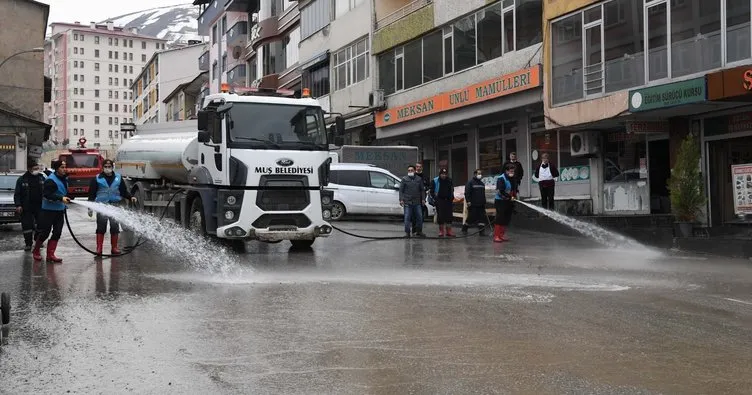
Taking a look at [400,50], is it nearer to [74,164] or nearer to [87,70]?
[74,164]

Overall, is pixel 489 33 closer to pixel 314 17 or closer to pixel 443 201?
pixel 443 201

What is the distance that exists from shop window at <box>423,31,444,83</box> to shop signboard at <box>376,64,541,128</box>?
3.06ft

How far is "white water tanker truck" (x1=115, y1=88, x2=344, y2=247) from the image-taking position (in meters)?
14.5

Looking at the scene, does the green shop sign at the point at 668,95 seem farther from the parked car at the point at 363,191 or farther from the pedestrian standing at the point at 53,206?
A: the pedestrian standing at the point at 53,206

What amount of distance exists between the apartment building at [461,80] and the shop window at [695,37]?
17.5ft

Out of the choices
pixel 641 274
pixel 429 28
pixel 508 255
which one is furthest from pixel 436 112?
pixel 641 274

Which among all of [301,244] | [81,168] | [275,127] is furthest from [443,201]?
[81,168]

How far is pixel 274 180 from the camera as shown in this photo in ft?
47.7

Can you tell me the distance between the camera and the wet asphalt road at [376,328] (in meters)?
5.88

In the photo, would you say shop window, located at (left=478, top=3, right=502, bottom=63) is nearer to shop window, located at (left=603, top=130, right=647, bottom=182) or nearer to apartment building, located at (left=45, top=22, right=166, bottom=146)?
shop window, located at (left=603, top=130, right=647, bottom=182)

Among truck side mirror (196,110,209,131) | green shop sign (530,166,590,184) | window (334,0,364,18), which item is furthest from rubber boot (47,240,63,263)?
window (334,0,364,18)

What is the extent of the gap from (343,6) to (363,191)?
15.3 metres

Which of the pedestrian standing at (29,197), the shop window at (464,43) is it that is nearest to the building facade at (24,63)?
the shop window at (464,43)

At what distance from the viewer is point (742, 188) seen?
A: 57.2 ft
